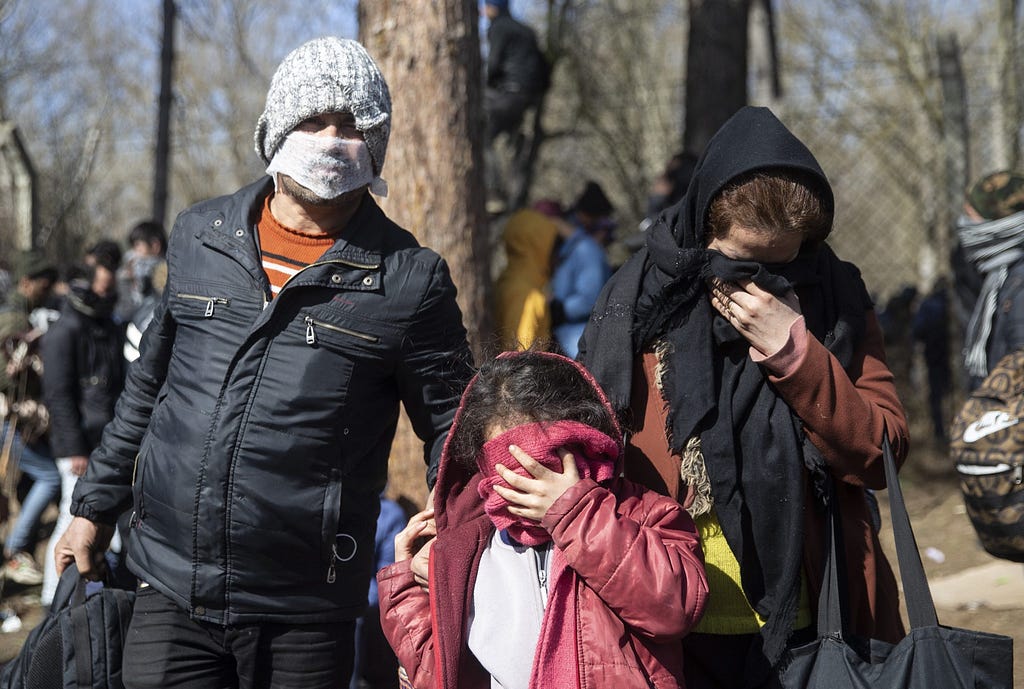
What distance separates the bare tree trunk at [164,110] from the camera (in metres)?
9.09

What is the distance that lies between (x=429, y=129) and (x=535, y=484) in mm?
2586

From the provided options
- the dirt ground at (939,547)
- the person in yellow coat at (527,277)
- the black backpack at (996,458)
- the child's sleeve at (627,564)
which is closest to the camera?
the child's sleeve at (627,564)

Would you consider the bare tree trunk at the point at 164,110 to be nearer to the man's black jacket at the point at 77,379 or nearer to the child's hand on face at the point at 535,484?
the man's black jacket at the point at 77,379

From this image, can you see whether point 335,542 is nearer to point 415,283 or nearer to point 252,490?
point 252,490

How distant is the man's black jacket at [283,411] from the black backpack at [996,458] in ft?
5.35

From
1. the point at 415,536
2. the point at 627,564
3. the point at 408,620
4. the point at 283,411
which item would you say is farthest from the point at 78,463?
the point at 627,564

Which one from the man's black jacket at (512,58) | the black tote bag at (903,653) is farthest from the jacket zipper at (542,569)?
the man's black jacket at (512,58)

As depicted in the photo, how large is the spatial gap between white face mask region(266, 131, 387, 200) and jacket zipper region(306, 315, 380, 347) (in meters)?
0.31

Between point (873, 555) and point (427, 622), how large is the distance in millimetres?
964

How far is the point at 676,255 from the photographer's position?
2.37 metres

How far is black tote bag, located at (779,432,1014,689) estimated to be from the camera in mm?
2098

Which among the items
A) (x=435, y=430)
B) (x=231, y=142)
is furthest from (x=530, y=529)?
(x=231, y=142)

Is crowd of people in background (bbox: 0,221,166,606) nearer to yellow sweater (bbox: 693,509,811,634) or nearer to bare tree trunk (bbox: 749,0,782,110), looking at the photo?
yellow sweater (bbox: 693,509,811,634)

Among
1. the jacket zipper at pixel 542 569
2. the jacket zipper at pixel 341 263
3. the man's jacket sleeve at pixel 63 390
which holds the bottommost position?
the man's jacket sleeve at pixel 63 390
